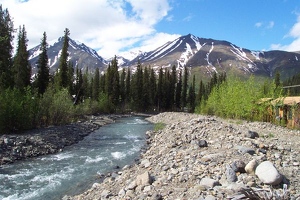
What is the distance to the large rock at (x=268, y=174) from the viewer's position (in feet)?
27.3

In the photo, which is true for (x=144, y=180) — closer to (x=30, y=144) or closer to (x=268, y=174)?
(x=268, y=174)

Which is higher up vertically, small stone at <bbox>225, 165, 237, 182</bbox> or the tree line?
the tree line

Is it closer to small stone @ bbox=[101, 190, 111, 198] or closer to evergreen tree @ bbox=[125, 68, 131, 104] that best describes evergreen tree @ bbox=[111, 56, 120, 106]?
evergreen tree @ bbox=[125, 68, 131, 104]

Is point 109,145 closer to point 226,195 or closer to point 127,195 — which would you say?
point 127,195

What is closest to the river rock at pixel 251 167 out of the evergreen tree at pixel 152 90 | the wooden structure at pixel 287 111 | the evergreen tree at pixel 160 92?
the wooden structure at pixel 287 111

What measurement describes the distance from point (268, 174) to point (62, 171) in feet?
37.1

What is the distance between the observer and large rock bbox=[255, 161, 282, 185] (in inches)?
328

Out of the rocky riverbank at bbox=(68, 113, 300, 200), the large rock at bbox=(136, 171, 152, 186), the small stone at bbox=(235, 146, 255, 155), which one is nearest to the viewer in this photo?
the rocky riverbank at bbox=(68, 113, 300, 200)

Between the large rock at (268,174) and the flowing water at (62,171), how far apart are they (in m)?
7.71

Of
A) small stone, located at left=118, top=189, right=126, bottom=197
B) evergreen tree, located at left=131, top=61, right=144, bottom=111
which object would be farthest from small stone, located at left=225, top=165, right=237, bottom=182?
evergreen tree, located at left=131, top=61, right=144, bottom=111

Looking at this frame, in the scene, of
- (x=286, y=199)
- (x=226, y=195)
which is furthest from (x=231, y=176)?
(x=286, y=199)

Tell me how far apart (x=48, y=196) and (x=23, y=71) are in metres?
40.4

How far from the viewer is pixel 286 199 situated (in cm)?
696

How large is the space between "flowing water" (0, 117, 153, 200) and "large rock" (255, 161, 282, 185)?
25.3 feet
